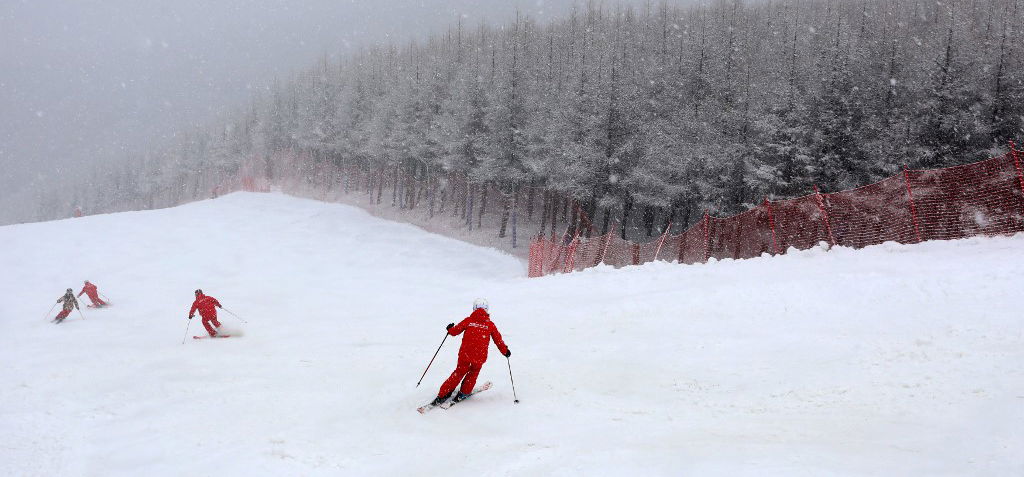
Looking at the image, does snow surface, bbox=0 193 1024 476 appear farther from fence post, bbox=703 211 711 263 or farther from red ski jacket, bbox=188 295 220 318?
fence post, bbox=703 211 711 263

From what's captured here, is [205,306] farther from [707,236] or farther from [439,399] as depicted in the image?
[707,236]

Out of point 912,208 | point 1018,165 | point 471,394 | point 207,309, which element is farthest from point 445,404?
point 1018,165

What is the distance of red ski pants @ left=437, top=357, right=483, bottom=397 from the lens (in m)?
7.86

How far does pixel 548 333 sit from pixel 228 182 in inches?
3680

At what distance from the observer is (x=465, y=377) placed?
800cm

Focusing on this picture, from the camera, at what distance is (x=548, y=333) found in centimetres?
1208

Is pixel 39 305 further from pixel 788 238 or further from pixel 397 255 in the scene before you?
pixel 788 238

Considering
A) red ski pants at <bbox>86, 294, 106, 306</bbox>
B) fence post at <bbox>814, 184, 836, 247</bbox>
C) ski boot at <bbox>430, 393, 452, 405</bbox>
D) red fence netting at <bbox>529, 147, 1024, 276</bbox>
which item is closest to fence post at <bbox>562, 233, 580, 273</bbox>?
red fence netting at <bbox>529, 147, 1024, 276</bbox>

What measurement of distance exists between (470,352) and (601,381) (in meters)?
2.01

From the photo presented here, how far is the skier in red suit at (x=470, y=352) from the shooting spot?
25.8ft

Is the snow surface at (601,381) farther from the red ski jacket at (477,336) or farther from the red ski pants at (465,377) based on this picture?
the red ski jacket at (477,336)

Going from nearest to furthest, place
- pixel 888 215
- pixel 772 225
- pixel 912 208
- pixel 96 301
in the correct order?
pixel 912 208, pixel 888 215, pixel 772 225, pixel 96 301

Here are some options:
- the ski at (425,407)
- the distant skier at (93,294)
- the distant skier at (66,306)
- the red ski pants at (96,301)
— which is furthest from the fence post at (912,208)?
the red ski pants at (96,301)

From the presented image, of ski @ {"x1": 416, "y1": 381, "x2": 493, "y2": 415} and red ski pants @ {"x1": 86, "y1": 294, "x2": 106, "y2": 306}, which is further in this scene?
red ski pants @ {"x1": 86, "y1": 294, "x2": 106, "y2": 306}
